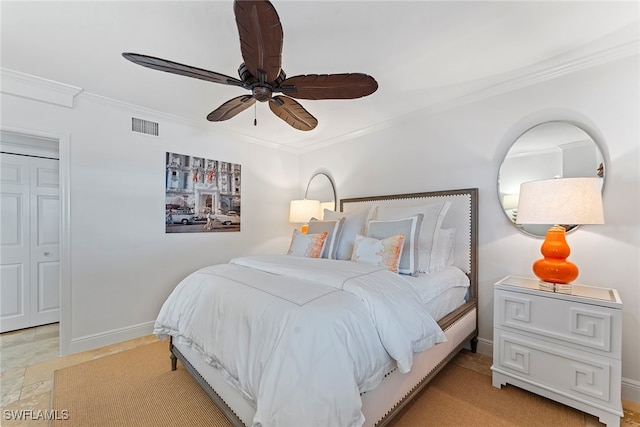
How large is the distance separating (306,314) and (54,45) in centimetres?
257

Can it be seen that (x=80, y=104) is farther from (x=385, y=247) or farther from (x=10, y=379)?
(x=385, y=247)

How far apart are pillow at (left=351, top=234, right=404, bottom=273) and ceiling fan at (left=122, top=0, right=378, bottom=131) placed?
1.16 m

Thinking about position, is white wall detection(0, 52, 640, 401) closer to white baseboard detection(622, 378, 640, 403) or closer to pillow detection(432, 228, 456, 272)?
white baseboard detection(622, 378, 640, 403)

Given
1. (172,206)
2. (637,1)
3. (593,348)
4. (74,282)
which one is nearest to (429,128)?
(637,1)

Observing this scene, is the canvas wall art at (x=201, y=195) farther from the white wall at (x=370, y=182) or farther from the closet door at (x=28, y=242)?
the closet door at (x=28, y=242)

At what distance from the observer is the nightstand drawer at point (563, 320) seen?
5.08ft

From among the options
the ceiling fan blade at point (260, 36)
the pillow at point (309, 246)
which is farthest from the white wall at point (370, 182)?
the ceiling fan blade at point (260, 36)

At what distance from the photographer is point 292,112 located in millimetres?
2078

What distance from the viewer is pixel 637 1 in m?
1.53

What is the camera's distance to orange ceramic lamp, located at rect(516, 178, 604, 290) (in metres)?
1.67

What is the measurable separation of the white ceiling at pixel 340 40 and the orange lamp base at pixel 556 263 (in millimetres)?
1339

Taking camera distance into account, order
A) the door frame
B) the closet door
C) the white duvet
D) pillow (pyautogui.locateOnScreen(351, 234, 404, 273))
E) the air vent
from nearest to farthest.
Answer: the white duvet
pillow (pyautogui.locateOnScreen(351, 234, 404, 273))
the door frame
the air vent
the closet door

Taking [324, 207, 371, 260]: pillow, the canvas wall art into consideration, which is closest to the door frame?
the canvas wall art


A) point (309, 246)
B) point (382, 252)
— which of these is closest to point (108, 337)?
point (309, 246)
